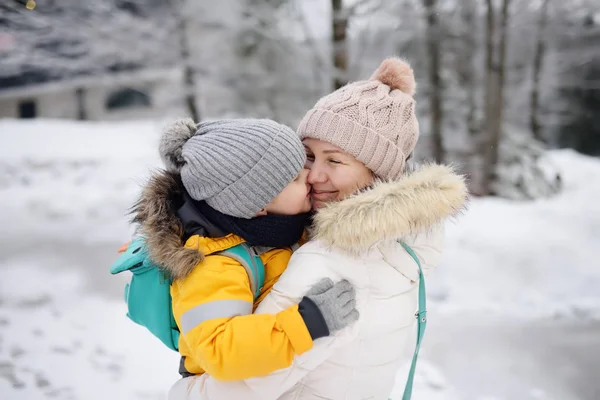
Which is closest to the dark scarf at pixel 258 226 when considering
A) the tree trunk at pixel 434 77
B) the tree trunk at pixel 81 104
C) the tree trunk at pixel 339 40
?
the tree trunk at pixel 339 40

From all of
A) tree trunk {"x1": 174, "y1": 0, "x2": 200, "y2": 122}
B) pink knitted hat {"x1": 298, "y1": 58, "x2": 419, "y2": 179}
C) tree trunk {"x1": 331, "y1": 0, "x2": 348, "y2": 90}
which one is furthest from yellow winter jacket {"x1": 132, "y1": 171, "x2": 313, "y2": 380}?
tree trunk {"x1": 174, "y1": 0, "x2": 200, "y2": 122}

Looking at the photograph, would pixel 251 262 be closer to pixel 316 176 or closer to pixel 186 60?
pixel 316 176

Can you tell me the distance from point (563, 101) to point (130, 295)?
68.2ft

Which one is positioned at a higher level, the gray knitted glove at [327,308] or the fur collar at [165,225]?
the fur collar at [165,225]

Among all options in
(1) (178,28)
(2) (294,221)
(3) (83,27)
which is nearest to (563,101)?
(1) (178,28)

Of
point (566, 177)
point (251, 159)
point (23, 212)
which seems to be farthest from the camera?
point (566, 177)

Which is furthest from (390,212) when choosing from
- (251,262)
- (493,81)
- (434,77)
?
(434,77)

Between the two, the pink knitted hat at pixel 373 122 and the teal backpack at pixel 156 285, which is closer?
the teal backpack at pixel 156 285

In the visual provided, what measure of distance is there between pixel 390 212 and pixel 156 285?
80 centimetres

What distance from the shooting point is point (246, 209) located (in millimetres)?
1560

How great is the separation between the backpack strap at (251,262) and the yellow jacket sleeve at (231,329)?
8 centimetres

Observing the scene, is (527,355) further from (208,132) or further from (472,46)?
(472,46)

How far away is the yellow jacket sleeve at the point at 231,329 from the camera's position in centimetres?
129

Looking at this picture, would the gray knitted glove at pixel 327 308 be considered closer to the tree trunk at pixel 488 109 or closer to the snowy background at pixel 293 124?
the snowy background at pixel 293 124
